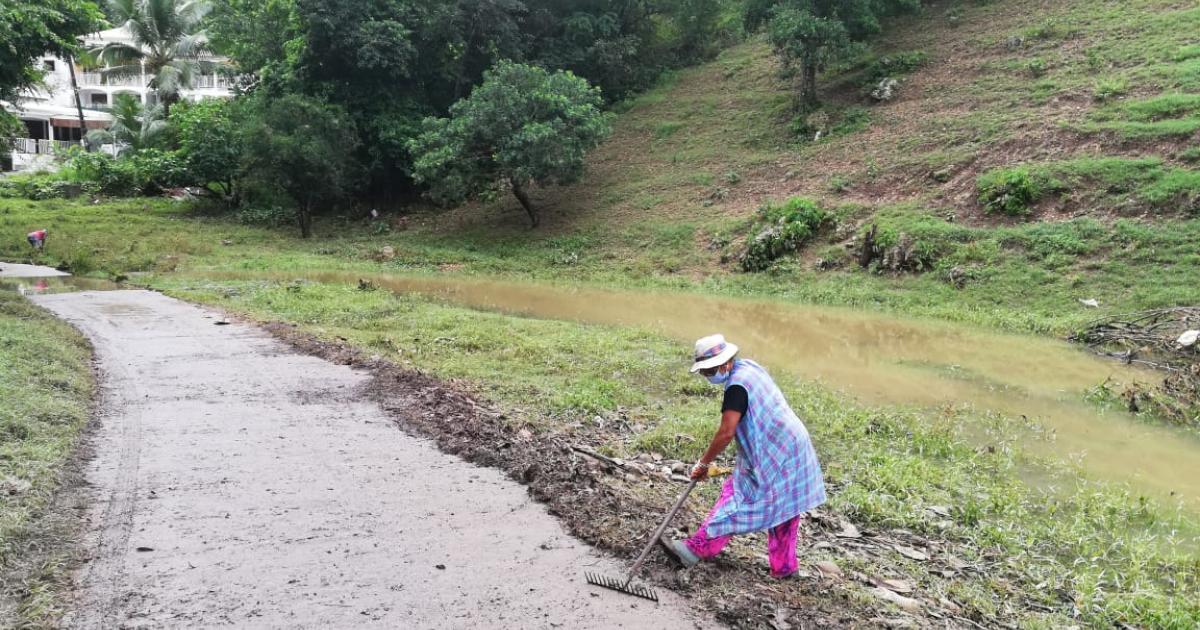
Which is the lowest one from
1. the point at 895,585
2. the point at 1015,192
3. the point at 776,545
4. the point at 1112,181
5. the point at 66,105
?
the point at 895,585

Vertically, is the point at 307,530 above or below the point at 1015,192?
below

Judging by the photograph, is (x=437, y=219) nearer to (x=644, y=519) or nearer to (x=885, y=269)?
(x=885, y=269)

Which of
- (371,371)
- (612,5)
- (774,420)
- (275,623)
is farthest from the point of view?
(612,5)

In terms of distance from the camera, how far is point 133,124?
3747 cm

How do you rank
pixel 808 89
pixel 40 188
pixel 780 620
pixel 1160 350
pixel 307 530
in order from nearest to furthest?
pixel 780 620 < pixel 307 530 < pixel 1160 350 < pixel 808 89 < pixel 40 188

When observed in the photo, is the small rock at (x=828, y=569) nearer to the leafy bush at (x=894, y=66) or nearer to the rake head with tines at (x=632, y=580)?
the rake head with tines at (x=632, y=580)

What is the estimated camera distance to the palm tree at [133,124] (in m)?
36.1

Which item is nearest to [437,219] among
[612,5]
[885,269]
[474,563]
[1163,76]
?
[612,5]

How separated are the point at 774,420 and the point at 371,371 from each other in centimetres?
670

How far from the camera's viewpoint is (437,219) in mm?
30344

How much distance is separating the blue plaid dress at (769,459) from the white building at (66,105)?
3930 cm

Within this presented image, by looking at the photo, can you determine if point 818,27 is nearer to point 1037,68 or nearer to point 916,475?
point 1037,68

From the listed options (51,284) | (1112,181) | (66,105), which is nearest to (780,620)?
(1112,181)

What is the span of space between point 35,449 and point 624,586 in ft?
16.7
